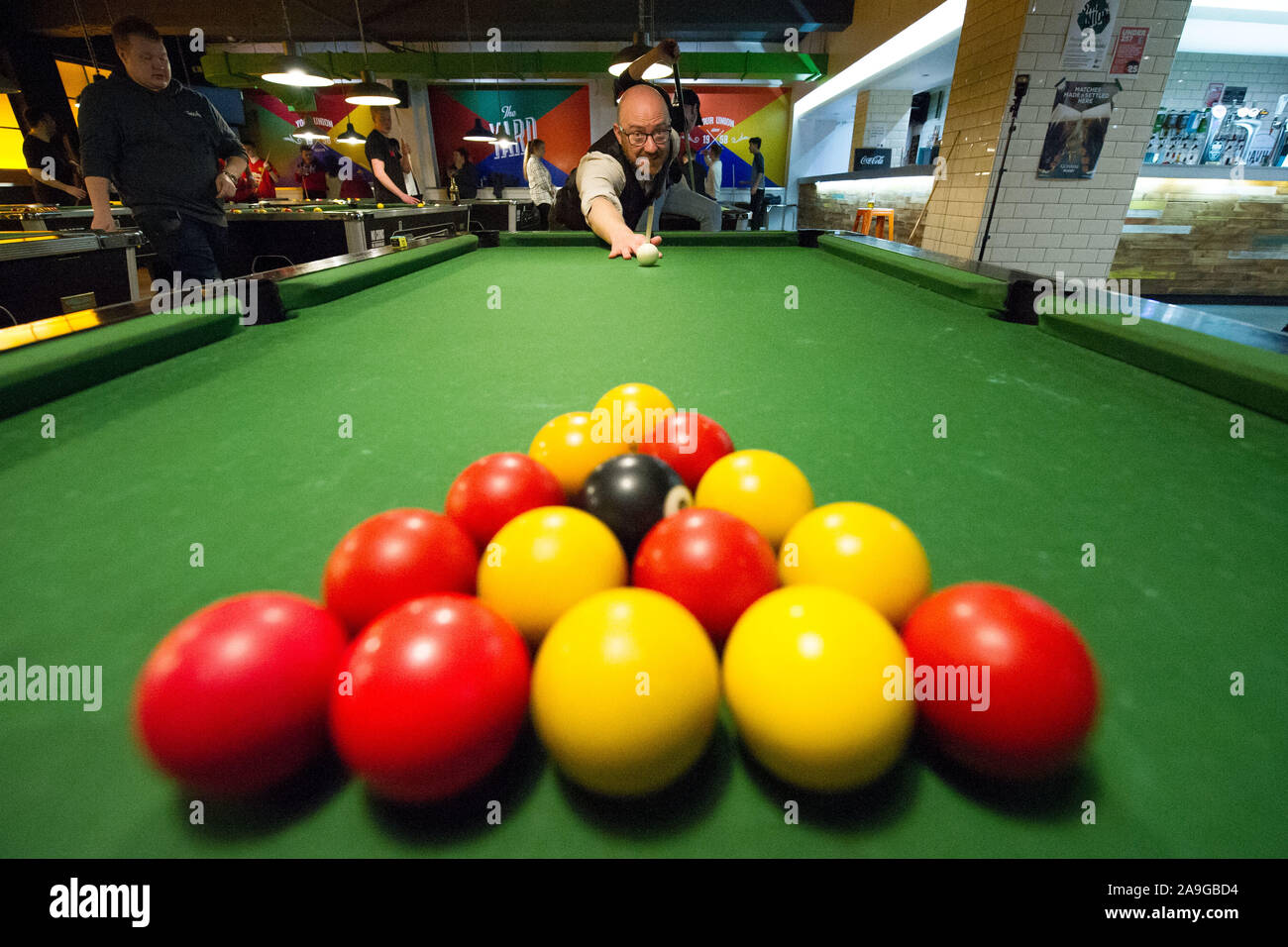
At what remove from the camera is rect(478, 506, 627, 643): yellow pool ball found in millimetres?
811

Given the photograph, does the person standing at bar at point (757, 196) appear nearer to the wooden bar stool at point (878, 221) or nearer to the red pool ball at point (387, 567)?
the wooden bar stool at point (878, 221)

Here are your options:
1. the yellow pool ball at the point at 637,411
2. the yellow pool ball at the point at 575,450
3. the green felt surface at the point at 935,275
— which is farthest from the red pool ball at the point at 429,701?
the green felt surface at the point at 935,275

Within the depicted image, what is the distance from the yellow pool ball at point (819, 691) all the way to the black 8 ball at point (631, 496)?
299mm

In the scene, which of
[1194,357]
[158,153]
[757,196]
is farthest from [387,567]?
[757,196]

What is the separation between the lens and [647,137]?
4.31 metres

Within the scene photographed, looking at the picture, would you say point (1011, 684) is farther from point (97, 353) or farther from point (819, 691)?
point (97, 353)

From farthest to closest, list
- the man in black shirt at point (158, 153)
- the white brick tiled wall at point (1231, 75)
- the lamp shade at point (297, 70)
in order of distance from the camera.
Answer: the white brick tiled wall at point (1231, 75), the lamp shade at point (297, 70), the man in black shirt at point (158, 153)

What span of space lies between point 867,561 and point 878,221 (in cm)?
923

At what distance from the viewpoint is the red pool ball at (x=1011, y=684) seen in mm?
601

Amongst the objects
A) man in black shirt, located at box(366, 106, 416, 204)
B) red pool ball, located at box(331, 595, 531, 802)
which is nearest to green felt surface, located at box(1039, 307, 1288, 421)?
red pool ball, located at box(331, 595, 531, 802)

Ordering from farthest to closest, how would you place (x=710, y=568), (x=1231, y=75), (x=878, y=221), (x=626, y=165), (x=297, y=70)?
(x=878, y=221) < (x=1231, y=75) < (x=297, y=70) < (x=626, y=165) < (x=710, y=568)

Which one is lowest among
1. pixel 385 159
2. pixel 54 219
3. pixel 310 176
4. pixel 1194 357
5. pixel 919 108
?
pixel 1194 357
